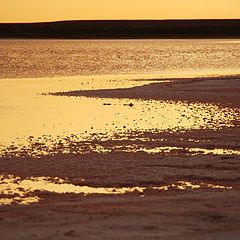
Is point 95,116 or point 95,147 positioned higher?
point 95,147

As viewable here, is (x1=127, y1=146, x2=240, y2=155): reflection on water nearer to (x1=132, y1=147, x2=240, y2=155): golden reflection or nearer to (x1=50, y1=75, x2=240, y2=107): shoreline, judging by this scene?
(x1=132, y1=147, x2=240, y2=155): golden reflection

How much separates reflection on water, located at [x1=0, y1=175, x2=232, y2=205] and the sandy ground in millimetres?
173

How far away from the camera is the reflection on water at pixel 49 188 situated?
32.8ft

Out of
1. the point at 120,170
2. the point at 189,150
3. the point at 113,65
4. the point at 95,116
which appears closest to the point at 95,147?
the point at 189,150

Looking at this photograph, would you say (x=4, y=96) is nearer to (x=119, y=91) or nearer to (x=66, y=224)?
(x=119, y=91)

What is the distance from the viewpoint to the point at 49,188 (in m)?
10.5

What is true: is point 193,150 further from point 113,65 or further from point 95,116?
point 113,65

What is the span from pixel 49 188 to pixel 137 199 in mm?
1370

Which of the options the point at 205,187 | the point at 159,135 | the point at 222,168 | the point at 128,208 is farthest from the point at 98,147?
the point at 128,208

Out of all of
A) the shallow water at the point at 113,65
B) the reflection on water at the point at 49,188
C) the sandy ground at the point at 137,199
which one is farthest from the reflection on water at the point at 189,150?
the shallow water at the point at 113,65

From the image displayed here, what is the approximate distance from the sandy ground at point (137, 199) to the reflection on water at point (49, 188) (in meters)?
0.17

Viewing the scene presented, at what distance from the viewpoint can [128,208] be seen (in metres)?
9.12

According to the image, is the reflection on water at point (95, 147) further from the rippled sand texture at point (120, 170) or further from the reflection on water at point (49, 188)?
the reflection on water at point (49, 188)

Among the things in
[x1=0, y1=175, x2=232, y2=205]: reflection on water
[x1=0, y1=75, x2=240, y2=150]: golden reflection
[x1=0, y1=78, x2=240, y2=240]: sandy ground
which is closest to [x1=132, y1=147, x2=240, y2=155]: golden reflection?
[x1=0, y1=78, x2=240, y2=240]: sandy ground
